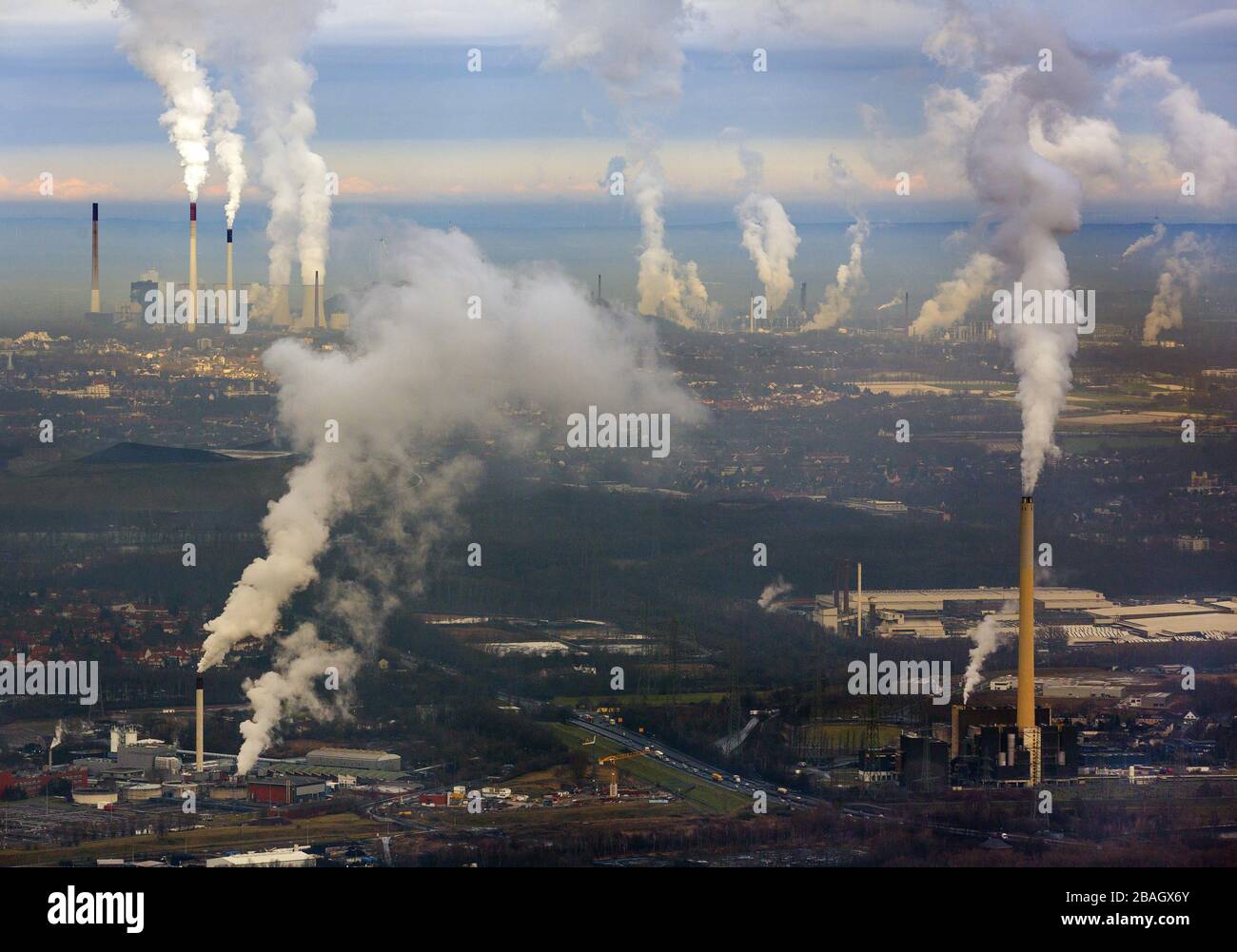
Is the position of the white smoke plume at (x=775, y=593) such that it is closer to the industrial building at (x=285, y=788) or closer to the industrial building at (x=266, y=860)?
the industrial building at (x=285, y=788)

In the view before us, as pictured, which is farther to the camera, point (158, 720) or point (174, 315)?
point (174, 315)

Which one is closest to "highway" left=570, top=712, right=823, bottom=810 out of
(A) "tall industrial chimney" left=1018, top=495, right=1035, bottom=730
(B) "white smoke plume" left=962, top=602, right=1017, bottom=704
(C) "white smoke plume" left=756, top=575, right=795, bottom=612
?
(A) "tall industrial chimney" left=1018, top=495, right=1035, bottom=730

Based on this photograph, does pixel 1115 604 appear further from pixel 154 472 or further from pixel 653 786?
pixel 154 472

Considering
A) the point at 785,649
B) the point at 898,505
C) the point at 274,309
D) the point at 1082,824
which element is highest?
the point at 274,309

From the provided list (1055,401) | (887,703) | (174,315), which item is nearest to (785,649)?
(887,703)

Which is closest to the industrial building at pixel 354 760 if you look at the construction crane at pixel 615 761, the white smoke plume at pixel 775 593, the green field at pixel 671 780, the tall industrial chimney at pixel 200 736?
the tall industrial chimney at pixel 200 736

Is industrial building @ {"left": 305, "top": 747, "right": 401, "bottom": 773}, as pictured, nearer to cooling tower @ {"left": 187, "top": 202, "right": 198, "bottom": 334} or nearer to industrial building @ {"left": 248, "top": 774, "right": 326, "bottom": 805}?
industrial building @ {"left": 248, "top": 774, "right": 326, "bottom": 805}
